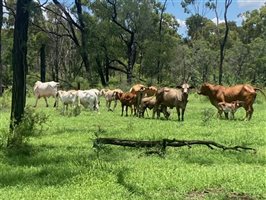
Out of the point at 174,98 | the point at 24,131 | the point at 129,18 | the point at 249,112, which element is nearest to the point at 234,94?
the point at 249,112

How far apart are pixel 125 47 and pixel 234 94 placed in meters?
28.3

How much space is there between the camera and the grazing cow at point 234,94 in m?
18.4

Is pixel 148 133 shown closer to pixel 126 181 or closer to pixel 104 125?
pixel 104 125

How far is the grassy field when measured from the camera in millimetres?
7406

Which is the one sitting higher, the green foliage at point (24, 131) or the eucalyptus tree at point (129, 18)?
the eucalyptus tree at point (129, 18)

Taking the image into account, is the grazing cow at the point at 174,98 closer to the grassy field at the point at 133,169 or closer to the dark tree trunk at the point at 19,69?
the grassy field at the point at 133,169

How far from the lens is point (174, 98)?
1817 centimetres

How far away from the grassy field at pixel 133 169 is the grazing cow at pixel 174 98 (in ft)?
13.0

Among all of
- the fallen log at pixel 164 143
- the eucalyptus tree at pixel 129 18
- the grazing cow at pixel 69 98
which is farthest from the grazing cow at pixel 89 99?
the eucalyptus tree at pixel 129 18

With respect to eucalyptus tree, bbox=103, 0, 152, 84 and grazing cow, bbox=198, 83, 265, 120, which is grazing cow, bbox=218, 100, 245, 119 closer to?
grazing cow, bbox=198, 83, 265, 120

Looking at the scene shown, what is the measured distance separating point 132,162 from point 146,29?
3754 centimetres

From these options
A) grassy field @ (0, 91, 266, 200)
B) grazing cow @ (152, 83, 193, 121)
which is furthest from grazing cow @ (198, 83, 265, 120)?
grassy field @ (0, 91, 266, 200)

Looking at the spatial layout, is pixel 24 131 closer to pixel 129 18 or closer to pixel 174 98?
pixel 174 98

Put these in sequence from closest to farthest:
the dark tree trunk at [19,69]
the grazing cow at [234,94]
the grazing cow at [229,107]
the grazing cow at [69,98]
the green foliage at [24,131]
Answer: the green foliage at [24,131] → the dark tree trunk at [19,69] → the grazing cow at [229,107] → the grazing cow at [234,94] → the grazing cow at [69,98]
